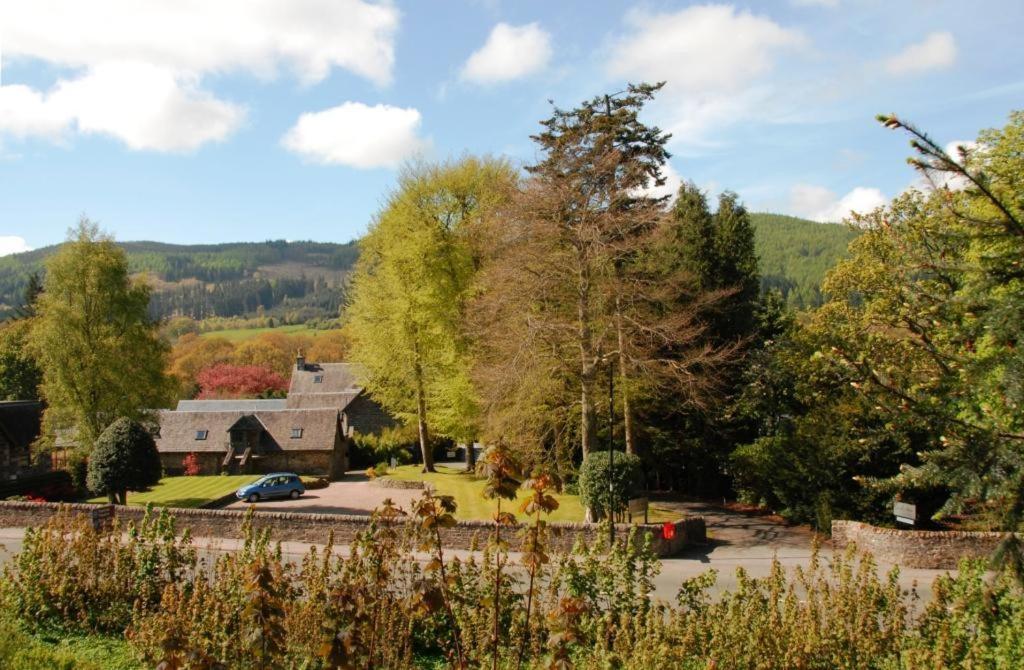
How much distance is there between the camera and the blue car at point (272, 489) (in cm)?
3133

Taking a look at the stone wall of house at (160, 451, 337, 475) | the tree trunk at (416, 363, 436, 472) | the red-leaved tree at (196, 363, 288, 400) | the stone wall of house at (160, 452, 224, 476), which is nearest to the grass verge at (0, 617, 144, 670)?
the tree trunk at (416, 363, 436, 472)

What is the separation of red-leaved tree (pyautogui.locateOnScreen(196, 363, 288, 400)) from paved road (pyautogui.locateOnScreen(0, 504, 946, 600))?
166 ft

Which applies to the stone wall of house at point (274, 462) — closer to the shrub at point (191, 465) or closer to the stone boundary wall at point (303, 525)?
the shrub at point (191, 465)

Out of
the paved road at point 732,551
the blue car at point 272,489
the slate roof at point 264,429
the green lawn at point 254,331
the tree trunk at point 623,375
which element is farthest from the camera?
the green lawn at point 254,331

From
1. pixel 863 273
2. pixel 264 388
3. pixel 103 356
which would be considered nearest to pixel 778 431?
pixel 863 273

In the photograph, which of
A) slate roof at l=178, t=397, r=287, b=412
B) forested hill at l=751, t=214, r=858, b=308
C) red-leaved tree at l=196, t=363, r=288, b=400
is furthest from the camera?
forested hill at l=751, t=214, r=858, b=308

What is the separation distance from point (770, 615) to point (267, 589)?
565cm

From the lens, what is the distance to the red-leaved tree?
72.2 m

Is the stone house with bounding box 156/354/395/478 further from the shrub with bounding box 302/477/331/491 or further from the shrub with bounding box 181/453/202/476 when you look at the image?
the shrub with bounding box 302/477/331/491

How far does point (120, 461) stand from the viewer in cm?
2467

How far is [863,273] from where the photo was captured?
31.4 metres

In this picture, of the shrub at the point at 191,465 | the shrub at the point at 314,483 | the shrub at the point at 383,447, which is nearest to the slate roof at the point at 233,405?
the shrub at the point at 383,447

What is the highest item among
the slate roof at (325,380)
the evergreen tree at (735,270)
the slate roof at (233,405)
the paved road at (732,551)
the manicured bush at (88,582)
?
the evergreen tree at (735,270)

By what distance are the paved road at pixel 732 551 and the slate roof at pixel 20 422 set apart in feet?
36.0
